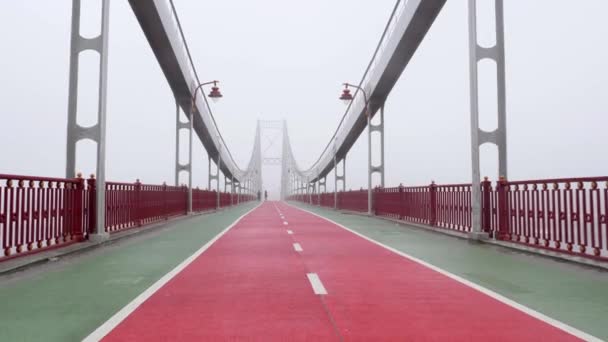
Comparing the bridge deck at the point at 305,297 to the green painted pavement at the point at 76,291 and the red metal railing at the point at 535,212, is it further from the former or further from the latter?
the red metal railing at the point at 535,212

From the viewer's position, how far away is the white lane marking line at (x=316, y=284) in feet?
20.9

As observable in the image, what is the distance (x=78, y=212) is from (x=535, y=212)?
33.3 ft

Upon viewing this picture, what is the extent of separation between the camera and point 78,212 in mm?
11812

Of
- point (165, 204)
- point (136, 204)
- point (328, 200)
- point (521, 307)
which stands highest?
point (136, 204)

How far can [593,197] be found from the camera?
336 inches

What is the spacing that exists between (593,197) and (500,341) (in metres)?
5.40

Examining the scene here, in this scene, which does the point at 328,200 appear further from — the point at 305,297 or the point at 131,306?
the point at 131,306

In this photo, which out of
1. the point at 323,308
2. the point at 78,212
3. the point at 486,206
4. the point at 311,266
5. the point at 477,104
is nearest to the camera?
the point at 323,308

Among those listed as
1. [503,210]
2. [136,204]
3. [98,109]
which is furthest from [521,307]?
[136,204]

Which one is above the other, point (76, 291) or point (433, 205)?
point (433, 205)

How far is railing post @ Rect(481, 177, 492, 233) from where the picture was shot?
13.0 m

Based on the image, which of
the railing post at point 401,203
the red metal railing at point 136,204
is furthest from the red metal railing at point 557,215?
the red metal railing at point 136,204

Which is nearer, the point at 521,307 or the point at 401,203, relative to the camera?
the point at 521,307

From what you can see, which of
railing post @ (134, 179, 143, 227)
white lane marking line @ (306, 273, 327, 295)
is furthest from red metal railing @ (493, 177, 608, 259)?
railing post @ (134, 179, 143, 227)
